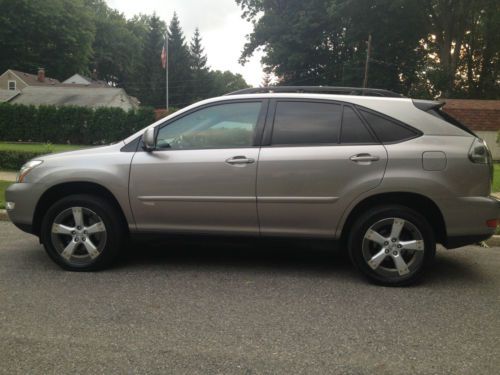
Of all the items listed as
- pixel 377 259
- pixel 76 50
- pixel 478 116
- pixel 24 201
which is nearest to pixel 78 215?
pixel 24 201

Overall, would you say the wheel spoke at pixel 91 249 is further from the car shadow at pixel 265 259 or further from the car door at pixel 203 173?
the car door at pixel 203 173

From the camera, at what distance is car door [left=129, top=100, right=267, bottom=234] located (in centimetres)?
452

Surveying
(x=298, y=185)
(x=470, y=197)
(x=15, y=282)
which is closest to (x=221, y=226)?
(x=298, y=185)

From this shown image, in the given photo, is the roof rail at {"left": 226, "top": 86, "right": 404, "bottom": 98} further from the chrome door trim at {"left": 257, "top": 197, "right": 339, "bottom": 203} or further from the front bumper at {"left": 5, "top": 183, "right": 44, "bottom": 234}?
the front bumper at {"left": 5, "top": 183, "right": 44, "bottom": 234}

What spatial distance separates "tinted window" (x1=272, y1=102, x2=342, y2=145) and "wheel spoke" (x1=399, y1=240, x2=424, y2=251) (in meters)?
1.10

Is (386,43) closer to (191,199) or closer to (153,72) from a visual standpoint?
(153,72)

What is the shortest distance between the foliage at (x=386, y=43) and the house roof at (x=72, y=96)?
13775 mm

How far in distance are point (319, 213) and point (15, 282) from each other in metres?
2.83

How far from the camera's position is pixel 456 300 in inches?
163

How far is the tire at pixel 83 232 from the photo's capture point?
4.72 metres

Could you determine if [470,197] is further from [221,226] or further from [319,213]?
[221,226]

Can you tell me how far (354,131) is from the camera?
448cm

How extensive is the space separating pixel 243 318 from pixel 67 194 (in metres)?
2.36

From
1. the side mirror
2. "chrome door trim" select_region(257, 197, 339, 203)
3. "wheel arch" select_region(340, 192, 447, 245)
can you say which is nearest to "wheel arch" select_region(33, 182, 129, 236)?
the side mirror
